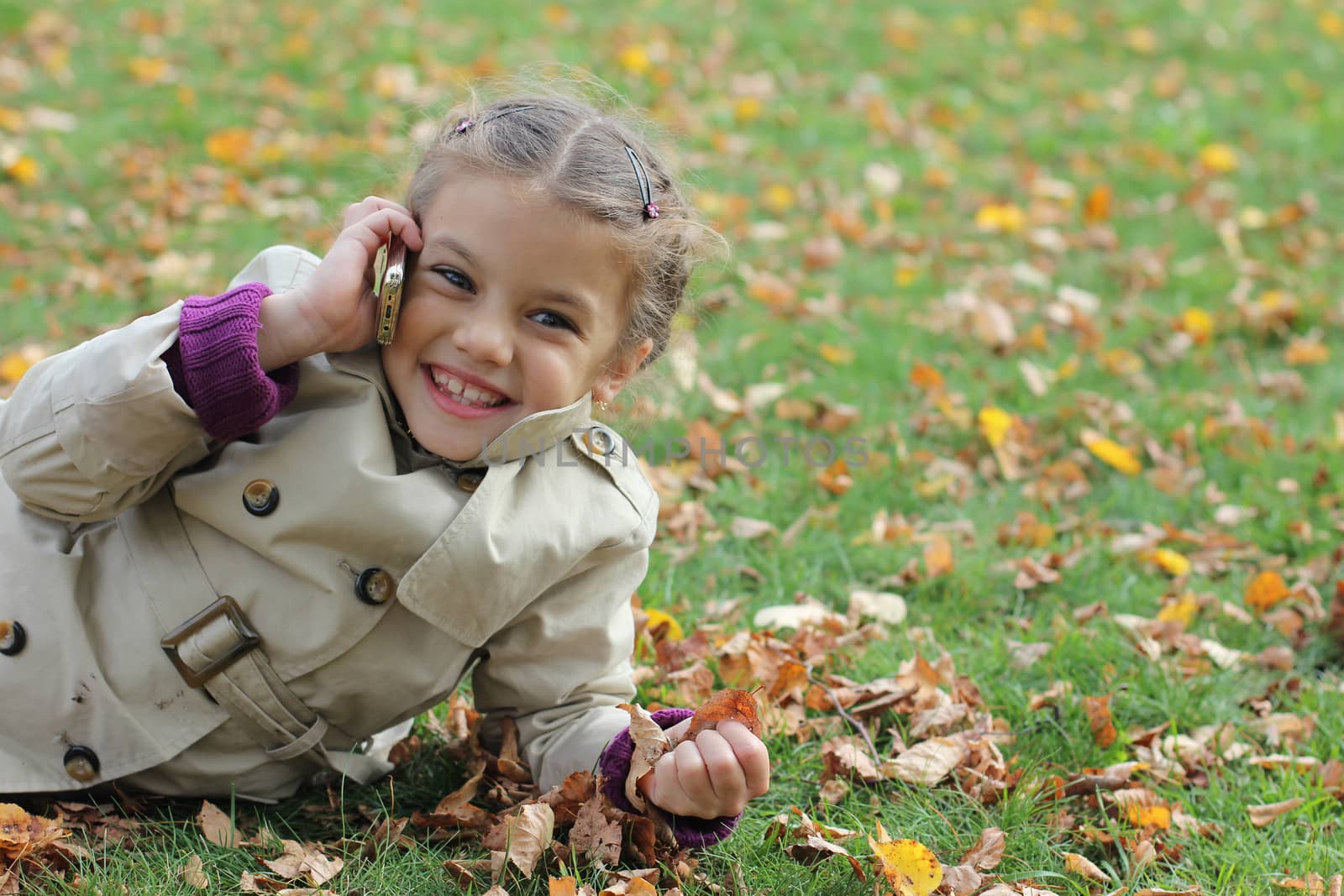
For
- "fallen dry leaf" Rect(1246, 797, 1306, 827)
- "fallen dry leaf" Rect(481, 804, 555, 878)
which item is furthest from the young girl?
"fallen dry leaf" Rect(1246, 797, 1306, 827)

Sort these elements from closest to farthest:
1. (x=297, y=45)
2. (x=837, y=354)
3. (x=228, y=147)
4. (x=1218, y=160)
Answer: (x=837, y=354) < (x=228, y=147) < (x=1218, y=160) < (x=297, y=45)

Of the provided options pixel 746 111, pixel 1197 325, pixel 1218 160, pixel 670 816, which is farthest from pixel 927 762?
pixel 1218 160

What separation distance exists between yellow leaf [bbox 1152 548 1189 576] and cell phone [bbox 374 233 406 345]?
208cm

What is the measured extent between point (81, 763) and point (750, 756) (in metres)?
1.06

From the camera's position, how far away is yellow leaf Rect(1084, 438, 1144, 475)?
3.70m

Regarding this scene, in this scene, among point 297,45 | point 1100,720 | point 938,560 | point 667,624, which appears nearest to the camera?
point 1100,720

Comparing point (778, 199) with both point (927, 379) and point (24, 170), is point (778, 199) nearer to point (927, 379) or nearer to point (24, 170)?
point (927, 379)

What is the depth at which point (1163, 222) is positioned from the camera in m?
5.66

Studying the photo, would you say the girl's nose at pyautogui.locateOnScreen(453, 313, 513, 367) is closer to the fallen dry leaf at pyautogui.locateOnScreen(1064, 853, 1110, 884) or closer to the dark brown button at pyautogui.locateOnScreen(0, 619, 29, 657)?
the dark brown button at pyautogui.locateOnScreen(0, 619, 29, 657)

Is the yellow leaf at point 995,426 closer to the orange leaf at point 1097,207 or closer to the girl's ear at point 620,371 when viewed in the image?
the girl's ear at point 620,371

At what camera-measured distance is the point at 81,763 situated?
2059 millimetres

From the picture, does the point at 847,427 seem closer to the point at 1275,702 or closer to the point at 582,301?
the point at 1275,702

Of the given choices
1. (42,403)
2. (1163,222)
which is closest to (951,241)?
(1163,222)

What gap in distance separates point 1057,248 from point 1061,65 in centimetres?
269
